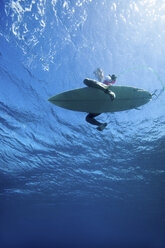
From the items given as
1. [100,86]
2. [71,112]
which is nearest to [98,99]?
[100,86]

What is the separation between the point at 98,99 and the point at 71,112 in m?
6.74

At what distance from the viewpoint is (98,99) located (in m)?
6.48

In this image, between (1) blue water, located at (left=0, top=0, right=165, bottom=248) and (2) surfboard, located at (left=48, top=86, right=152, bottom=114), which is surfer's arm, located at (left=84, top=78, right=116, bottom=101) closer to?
(2) surfboard, located at (left=48, top=86, right=152, bottom=114)

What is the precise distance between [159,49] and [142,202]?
31.7 metres

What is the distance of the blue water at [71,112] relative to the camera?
8.37m

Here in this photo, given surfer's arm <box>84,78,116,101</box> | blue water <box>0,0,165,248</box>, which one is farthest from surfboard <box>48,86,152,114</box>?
blue water <box>0,0,165,248</box>

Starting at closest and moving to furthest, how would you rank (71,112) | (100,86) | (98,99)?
(100,86) < (98,99) < (71,112)

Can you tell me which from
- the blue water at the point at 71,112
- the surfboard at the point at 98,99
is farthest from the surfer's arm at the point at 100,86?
the blue water at the point at 71,112

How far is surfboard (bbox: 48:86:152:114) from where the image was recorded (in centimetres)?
633

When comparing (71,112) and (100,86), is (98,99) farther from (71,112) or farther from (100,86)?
(71,112)

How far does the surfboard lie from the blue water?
2569 millimetres

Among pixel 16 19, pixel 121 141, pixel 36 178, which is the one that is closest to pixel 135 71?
pixel 16 19

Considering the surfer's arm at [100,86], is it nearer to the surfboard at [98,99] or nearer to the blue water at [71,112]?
the surfboard at [98,99]

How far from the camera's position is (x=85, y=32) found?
8742 millimetres
